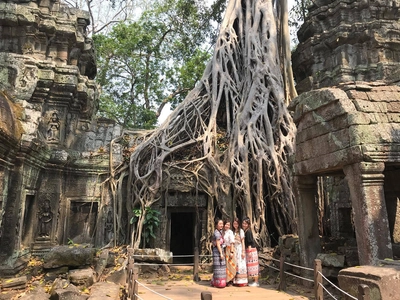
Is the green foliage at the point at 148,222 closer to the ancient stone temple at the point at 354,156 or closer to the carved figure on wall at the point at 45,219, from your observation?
the carved figure on wall at the point at 45,219

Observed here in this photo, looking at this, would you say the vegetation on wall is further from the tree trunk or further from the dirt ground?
the dirt ground

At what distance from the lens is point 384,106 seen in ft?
14.1

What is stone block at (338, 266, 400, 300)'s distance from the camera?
276 cm

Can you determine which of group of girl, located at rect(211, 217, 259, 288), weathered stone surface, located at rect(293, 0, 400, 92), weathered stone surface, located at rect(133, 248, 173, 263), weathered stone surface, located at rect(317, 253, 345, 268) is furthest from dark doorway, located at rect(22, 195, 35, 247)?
weathered stone surface, located at rect(293, 0, 400, 92)

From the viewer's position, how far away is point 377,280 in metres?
2.81

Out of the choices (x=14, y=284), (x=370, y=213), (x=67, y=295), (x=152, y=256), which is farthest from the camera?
(x=152, y=256)

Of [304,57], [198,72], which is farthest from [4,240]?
[198,72]

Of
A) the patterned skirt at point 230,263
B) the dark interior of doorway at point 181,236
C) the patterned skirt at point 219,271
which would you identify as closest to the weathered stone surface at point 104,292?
the patterned skirt at point 219,271

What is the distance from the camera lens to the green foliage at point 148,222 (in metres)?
7.23

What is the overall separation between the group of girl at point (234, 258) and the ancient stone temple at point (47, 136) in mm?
2984

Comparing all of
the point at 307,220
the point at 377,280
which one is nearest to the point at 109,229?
the point at 307,220

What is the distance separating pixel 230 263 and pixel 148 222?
255 cm

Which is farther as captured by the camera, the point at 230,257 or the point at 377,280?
the point at 230,257

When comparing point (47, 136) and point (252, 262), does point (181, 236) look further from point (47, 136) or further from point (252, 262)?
point (252, 262)
